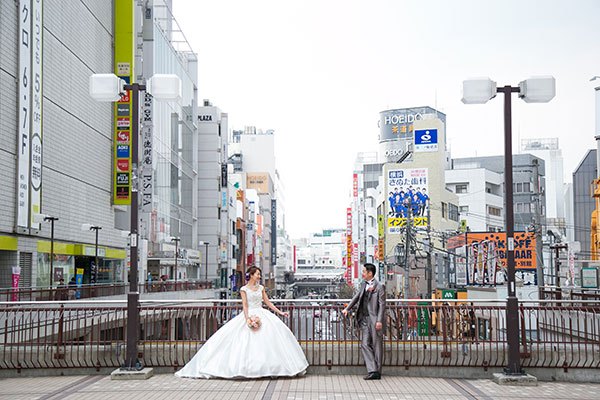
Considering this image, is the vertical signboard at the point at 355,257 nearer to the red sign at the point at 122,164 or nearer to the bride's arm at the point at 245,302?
the red sign at the point at 122,164

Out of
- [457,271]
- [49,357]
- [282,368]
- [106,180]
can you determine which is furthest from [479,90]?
[106,180]

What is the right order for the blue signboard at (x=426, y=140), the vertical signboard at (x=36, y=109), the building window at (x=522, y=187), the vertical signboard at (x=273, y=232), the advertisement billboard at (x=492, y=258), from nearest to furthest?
the vertical signboard at (x=36, y=109) → the advertisement billboard at (x=492, y=258) → the blue signboard at (x=426, y=140) → the building window at (x=522, y=187) → the vertical signboard at (x=273, y=232)

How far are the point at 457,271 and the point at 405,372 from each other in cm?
3406

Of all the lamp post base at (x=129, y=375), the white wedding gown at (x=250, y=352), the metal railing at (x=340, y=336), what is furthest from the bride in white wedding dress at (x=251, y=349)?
the metal railing at (x=340, y=336)

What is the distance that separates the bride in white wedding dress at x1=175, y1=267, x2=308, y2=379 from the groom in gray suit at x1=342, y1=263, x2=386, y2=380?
38.9 inches

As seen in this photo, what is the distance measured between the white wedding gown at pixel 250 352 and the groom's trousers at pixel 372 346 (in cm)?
95

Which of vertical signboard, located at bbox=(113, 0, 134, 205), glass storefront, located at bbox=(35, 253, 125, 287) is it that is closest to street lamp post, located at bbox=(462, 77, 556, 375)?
glass storefront, located at bbox=(35, 253, 125, 287)

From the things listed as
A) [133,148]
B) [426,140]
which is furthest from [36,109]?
[426,140]

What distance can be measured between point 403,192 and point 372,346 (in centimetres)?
5726

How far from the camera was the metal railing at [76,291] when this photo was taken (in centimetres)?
2399

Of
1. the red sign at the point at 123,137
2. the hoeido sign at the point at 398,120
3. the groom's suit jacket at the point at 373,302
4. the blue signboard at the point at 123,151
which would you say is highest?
the hoeido sign at the point at 398,120

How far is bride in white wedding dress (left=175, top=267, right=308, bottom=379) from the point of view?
37.0 ft

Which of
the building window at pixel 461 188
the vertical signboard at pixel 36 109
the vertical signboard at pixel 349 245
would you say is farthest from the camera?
the vertical signboard at pixel 349 245

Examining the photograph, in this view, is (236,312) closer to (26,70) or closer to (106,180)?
(26,70)
